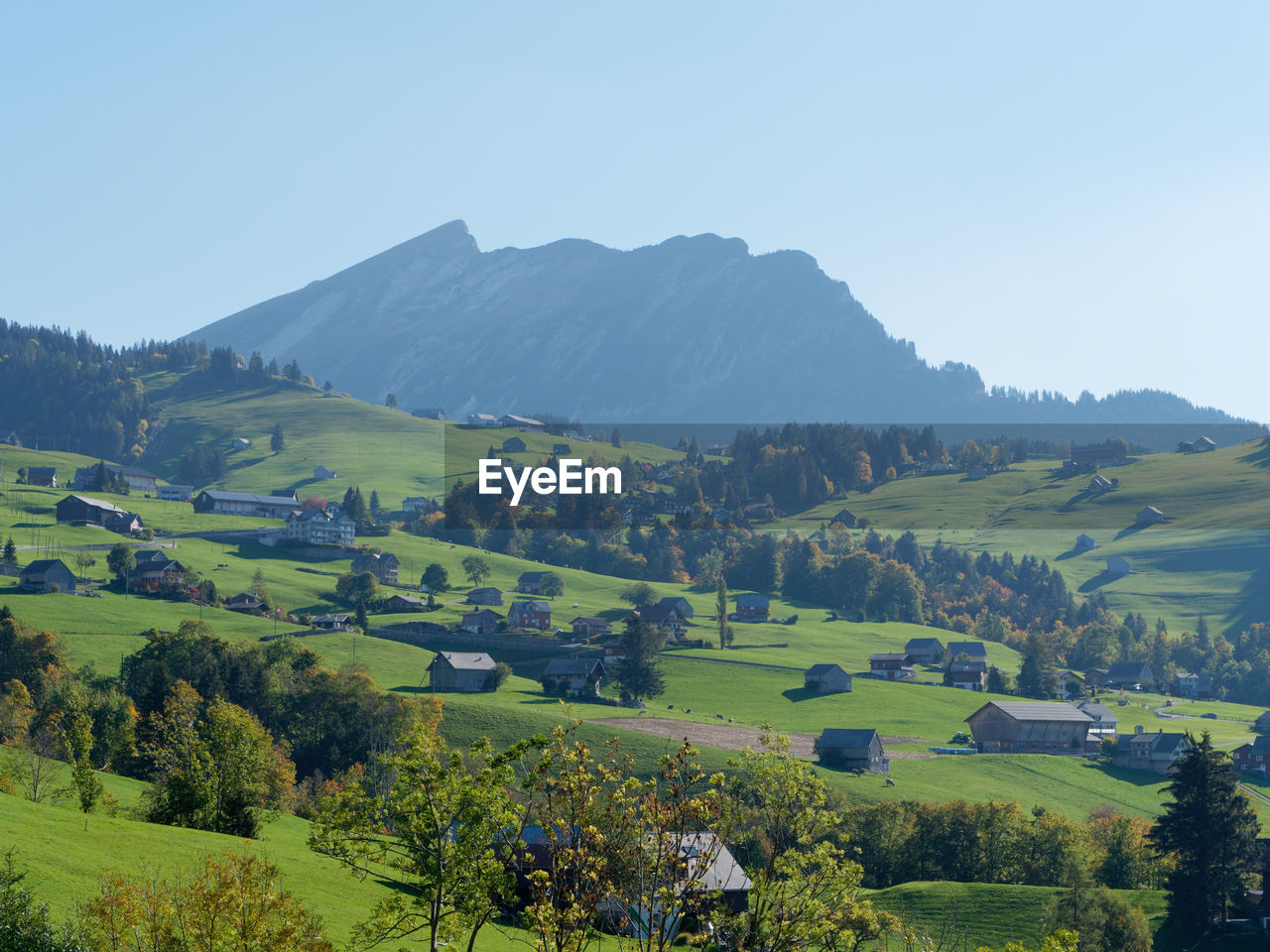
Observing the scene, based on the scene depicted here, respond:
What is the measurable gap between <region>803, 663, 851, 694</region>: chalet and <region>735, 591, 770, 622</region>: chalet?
41.7 meters

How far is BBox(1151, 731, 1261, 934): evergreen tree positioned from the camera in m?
74.3

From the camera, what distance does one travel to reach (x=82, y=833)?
50.5 metres

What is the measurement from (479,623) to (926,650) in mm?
60721

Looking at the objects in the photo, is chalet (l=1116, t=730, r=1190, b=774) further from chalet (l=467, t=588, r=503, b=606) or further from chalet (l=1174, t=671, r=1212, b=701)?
chalet (l=467, t=588, r=503, b=606)

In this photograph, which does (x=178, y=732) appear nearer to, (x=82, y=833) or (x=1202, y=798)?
(x=82, y=833)

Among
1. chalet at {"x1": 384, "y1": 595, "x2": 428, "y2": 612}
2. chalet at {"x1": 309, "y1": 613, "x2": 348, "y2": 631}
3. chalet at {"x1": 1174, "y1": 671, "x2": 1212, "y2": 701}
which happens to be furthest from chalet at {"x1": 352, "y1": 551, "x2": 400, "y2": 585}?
chalet at {"x1": 1174, "y1": 671, "x2": 1212, "y2": 701}

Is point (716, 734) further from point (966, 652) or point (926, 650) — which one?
point (926, 650)

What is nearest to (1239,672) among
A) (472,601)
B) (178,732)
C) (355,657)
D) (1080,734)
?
(1080,734)

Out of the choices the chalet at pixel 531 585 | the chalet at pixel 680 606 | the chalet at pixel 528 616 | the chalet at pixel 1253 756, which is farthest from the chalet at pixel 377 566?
the chalet at pixel 1253 756

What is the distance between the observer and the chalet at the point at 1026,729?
13412 centimetres

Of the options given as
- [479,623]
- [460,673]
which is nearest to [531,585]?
[479,623]

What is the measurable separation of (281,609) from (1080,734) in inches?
3700

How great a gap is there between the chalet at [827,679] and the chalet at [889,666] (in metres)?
11.4

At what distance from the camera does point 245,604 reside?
158 meters
